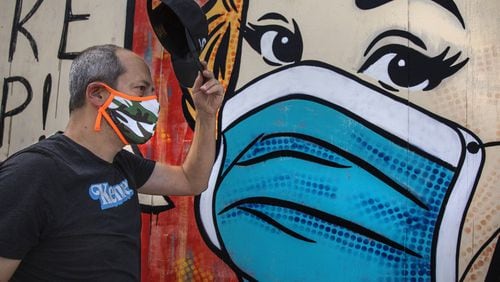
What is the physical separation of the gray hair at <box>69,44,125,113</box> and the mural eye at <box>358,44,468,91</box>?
156 cm

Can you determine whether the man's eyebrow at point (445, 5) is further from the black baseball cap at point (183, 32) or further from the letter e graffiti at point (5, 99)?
the letter e graffiti at point (5, 99)

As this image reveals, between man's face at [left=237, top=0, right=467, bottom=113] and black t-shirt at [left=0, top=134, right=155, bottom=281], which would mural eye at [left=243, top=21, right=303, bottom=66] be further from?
black t-shirt at [left=0, top=134, right=155, bottom=281]

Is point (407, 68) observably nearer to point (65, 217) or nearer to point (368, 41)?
point (368, 41)

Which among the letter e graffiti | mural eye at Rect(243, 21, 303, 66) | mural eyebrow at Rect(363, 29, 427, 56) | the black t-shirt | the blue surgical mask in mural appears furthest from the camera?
the letter e graffiti

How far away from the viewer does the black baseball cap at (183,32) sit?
184 centimetres

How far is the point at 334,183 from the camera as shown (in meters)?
2.81

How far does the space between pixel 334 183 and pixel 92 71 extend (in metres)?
1.59

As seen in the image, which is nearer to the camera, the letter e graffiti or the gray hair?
the gray hair

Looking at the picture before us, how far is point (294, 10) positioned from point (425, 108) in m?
1.01

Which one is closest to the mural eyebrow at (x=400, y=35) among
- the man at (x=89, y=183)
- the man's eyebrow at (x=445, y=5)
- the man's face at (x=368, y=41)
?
the man's face at (x=368, y=41)

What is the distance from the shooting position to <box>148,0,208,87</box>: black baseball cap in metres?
1.84

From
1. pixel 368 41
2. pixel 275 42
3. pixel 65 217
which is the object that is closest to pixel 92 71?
pixel 65 217

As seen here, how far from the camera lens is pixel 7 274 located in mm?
1435

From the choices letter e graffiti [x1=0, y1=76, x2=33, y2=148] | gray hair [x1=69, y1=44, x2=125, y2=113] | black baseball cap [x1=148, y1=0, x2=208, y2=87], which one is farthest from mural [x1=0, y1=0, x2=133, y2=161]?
gray hair [x1=69, y1=44, x2=125, y2=113]
